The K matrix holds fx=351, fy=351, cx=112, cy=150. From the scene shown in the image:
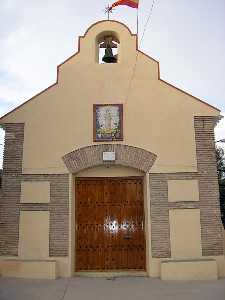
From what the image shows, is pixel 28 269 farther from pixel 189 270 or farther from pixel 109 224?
pixel 189 270

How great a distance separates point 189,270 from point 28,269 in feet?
13.3

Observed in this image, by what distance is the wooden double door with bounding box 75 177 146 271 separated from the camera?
377 inches

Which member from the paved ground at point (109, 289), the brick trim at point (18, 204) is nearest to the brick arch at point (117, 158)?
the brick trim at point (18, 204)

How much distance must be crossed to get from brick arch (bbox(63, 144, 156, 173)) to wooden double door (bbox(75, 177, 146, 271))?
0.58m

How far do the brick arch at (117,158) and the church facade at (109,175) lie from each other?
3cm

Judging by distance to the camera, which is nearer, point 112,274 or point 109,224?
point 112,274

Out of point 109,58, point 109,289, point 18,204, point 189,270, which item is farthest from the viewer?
point 109,58

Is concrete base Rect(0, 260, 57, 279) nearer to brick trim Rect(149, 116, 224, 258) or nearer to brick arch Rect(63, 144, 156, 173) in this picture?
brick arch Rect(63, 144, 156, 173)

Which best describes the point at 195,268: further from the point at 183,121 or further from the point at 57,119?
the point at 57,119

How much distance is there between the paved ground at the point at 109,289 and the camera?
23.7 feet

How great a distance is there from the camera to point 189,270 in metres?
8.74

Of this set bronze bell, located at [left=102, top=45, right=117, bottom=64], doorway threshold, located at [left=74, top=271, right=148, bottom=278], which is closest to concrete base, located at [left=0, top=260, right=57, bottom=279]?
doorway threshold, located at [left=74, top=271, right=148, bottom=278]

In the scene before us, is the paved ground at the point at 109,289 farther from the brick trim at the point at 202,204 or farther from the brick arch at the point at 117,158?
the brick arch at the point at 117,158

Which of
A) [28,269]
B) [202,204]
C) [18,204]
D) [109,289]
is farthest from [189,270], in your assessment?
[18,204]
